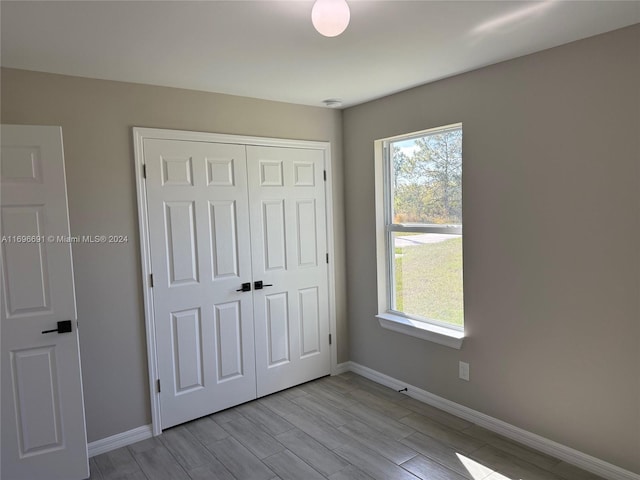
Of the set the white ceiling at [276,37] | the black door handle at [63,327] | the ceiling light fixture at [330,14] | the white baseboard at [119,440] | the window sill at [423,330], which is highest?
the white ceiling at [276,37]

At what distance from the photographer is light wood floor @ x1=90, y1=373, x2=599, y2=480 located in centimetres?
247

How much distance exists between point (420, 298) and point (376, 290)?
0.42 metres

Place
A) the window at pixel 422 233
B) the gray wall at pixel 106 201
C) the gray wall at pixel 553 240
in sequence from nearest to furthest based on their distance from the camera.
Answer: the gray wall at pixel 553 240 → the gray wall at pixel 106 201 → the window at pixel 422 233

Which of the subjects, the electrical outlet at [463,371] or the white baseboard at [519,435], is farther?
the electrical outlet at [463,371]

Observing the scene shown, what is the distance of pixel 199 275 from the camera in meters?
3.13

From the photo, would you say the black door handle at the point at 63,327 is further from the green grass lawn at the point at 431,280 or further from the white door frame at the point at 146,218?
the green grass lawn at the point at 431,280

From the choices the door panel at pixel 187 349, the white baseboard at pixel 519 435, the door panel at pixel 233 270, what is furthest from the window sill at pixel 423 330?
the door panel at pixel 187 349

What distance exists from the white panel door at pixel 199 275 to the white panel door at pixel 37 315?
607mm

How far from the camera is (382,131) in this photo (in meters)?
3.47

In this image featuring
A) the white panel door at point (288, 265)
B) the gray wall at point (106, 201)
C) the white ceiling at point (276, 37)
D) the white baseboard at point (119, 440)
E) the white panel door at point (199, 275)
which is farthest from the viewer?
the white panel door at point (288, 265)

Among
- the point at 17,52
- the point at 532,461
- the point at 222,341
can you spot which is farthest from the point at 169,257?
the point at 532,461

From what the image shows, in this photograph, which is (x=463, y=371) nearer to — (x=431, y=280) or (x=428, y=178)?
(x=431, y=280)

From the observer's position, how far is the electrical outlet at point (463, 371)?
2.99m

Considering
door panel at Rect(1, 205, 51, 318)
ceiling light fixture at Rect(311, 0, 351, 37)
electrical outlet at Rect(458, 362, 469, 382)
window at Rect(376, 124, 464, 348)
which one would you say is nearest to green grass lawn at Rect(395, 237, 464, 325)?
window at Rect(376, 124, 464, 348)
